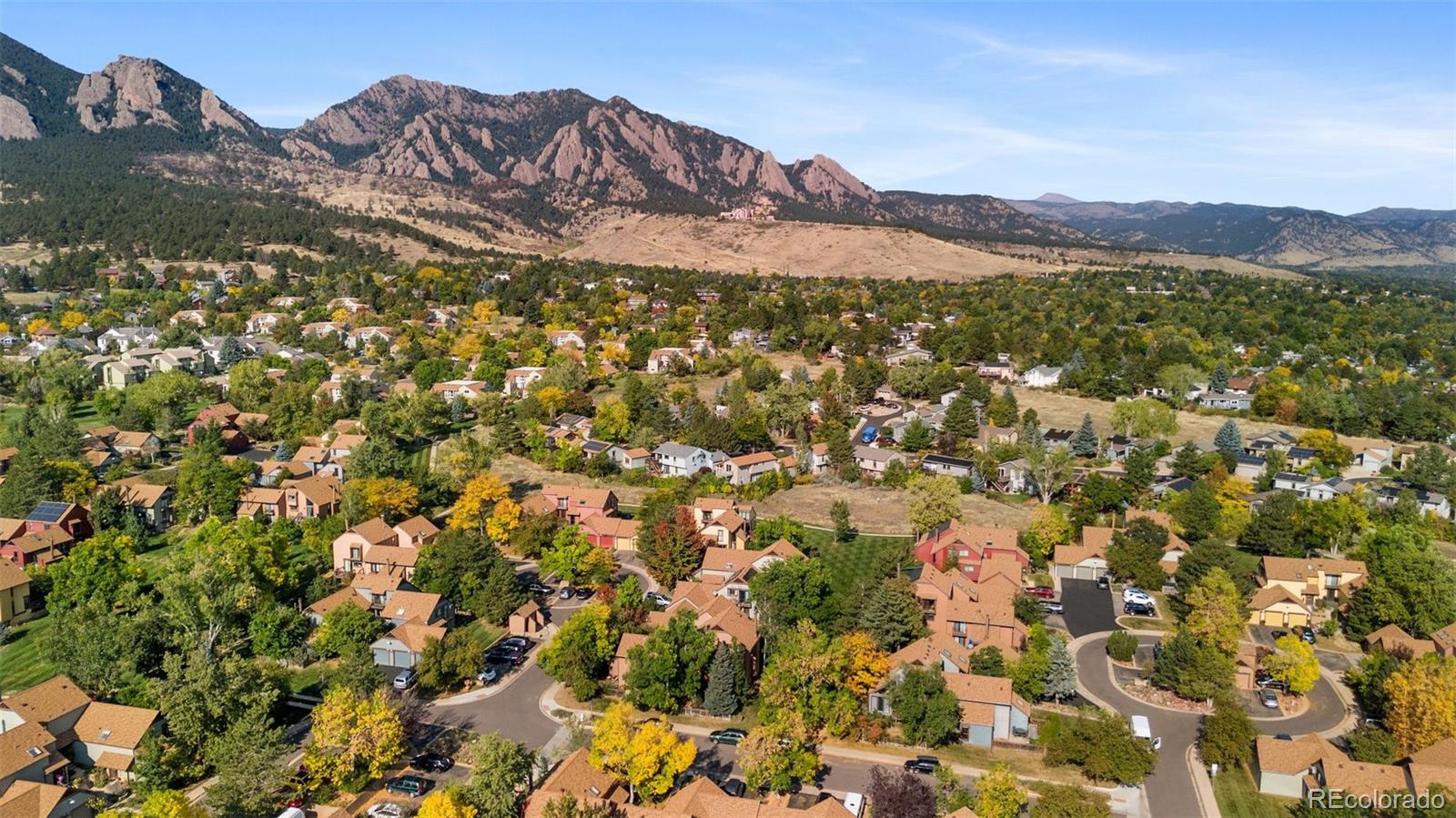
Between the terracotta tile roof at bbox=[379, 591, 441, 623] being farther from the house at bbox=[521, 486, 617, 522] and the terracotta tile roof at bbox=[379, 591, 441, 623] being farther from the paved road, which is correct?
the paved road

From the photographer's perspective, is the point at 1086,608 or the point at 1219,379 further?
the point at 1219,379

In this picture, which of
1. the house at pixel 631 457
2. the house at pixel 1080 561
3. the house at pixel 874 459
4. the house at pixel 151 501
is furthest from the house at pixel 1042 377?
the house at pixel 151 501

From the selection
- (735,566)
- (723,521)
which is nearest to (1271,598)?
(735,566)

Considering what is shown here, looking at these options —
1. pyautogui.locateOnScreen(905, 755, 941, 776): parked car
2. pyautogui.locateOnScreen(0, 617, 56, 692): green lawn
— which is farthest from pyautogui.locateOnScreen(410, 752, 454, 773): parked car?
pyautogui.locateOnScreen(0, 617, 56, 692): green lawn

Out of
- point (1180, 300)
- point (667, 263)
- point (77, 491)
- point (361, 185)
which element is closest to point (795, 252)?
point (667, 263)

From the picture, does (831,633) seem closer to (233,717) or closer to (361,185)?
(233,717)

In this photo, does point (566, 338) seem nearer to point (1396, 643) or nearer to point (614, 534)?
point (614, 534)

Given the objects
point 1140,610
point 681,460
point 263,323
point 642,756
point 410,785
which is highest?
point 263,323
